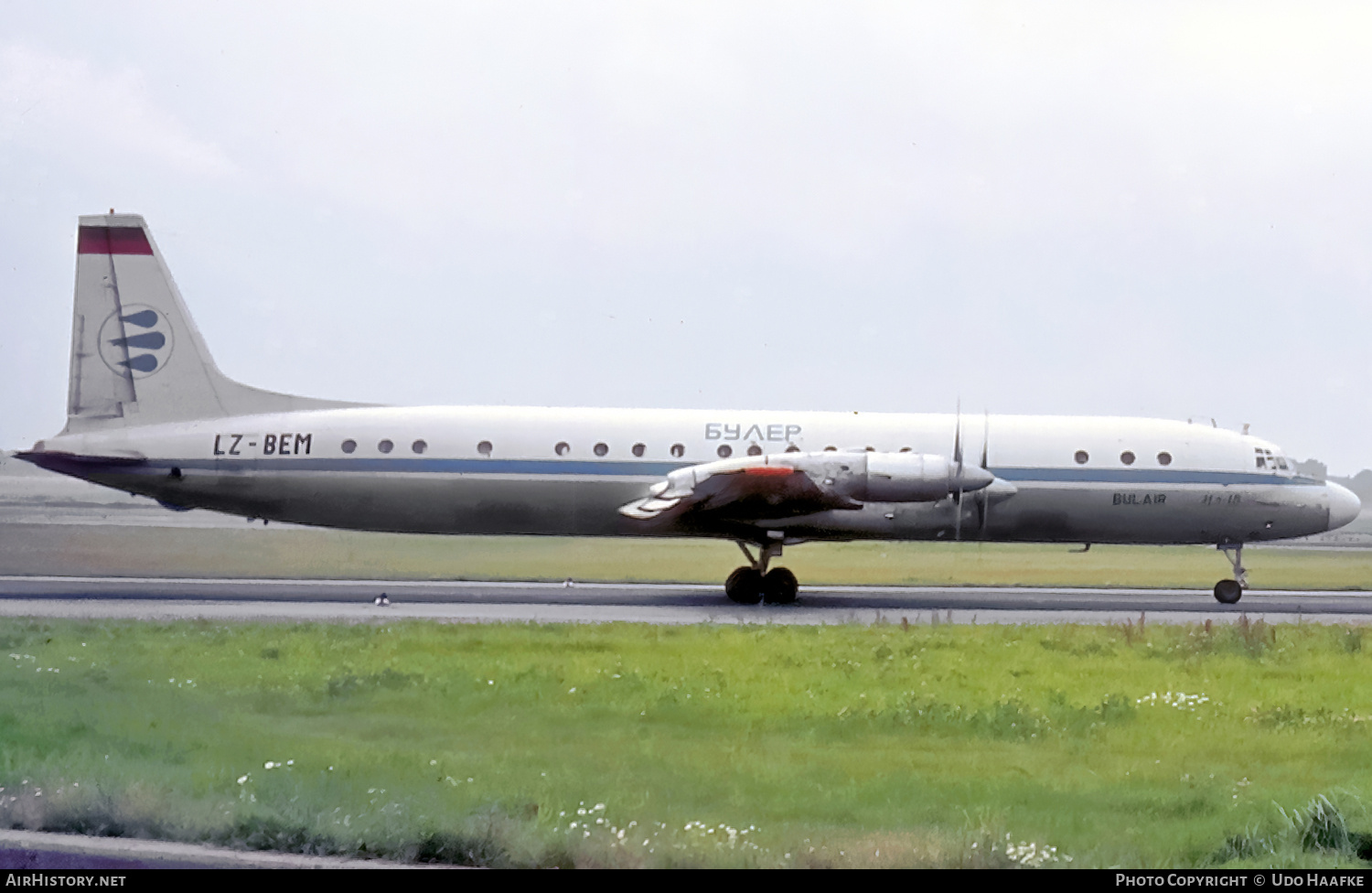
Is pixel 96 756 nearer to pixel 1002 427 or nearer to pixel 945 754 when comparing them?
pixel 945 754

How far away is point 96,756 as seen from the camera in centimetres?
975

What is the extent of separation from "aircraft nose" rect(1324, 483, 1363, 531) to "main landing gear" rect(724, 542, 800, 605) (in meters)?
12.6

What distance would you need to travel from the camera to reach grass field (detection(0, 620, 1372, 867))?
790 cm

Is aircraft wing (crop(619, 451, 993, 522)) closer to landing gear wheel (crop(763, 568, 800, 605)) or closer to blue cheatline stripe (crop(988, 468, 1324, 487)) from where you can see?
landing gear wheel (crop(763, 568, 800, 605))

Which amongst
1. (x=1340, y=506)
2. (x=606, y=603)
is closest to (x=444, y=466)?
(x=606, y=603)

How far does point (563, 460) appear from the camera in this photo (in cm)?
2639

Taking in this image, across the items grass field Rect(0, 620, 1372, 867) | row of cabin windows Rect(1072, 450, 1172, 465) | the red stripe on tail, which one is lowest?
grass field Rect(0, 620, 1372, 867)

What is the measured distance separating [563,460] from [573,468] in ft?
0.90

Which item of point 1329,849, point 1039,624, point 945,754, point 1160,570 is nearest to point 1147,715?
point 945,754

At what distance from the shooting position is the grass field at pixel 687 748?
7.90 m

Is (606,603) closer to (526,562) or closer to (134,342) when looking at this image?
(526,562)

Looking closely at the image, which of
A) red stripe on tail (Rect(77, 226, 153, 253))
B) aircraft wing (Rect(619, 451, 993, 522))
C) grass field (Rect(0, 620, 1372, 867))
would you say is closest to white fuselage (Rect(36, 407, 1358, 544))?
aircraft wing (Rect(619, 451, 993, 522))

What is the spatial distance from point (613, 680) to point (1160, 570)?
30.7m

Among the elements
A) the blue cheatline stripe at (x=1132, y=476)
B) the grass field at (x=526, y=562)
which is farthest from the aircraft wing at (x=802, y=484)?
the grass field at (x=526, y=562)
